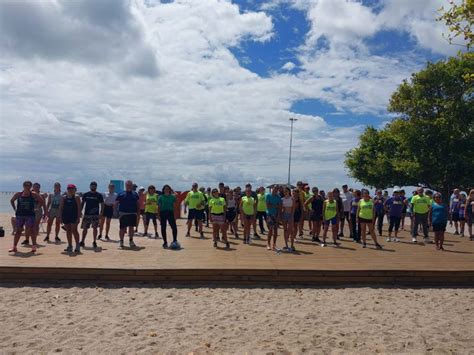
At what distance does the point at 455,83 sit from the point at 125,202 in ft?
91.7

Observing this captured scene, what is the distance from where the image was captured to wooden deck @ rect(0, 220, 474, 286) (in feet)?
27.6

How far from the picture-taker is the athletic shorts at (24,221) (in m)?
10.0

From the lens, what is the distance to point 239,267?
8.69 meters

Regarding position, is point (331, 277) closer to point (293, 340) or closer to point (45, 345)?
point (293, 340)

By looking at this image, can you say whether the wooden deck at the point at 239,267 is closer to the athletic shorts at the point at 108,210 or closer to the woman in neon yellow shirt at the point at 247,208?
the woman in neon yellow shirt at the point at 247,208

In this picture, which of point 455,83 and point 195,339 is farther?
point 455,83

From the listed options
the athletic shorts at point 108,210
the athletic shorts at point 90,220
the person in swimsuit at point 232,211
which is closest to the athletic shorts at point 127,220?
the athletic shorts at point 90,220

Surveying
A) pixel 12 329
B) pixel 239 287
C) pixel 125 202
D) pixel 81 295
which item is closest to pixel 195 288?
pixel 239 287

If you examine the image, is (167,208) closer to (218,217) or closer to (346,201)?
(218,217)

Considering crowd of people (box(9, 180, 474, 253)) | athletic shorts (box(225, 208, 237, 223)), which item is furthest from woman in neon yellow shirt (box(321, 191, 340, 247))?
athletic shorts (box(225, 208, 237, 223))

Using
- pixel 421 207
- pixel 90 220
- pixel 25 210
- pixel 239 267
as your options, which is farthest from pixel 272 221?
pixel 25 210

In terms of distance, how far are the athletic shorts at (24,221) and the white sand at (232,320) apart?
93.9 inches

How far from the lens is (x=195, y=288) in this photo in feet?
26.9

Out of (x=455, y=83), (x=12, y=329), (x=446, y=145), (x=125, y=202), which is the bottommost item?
(x=12, y=329)
